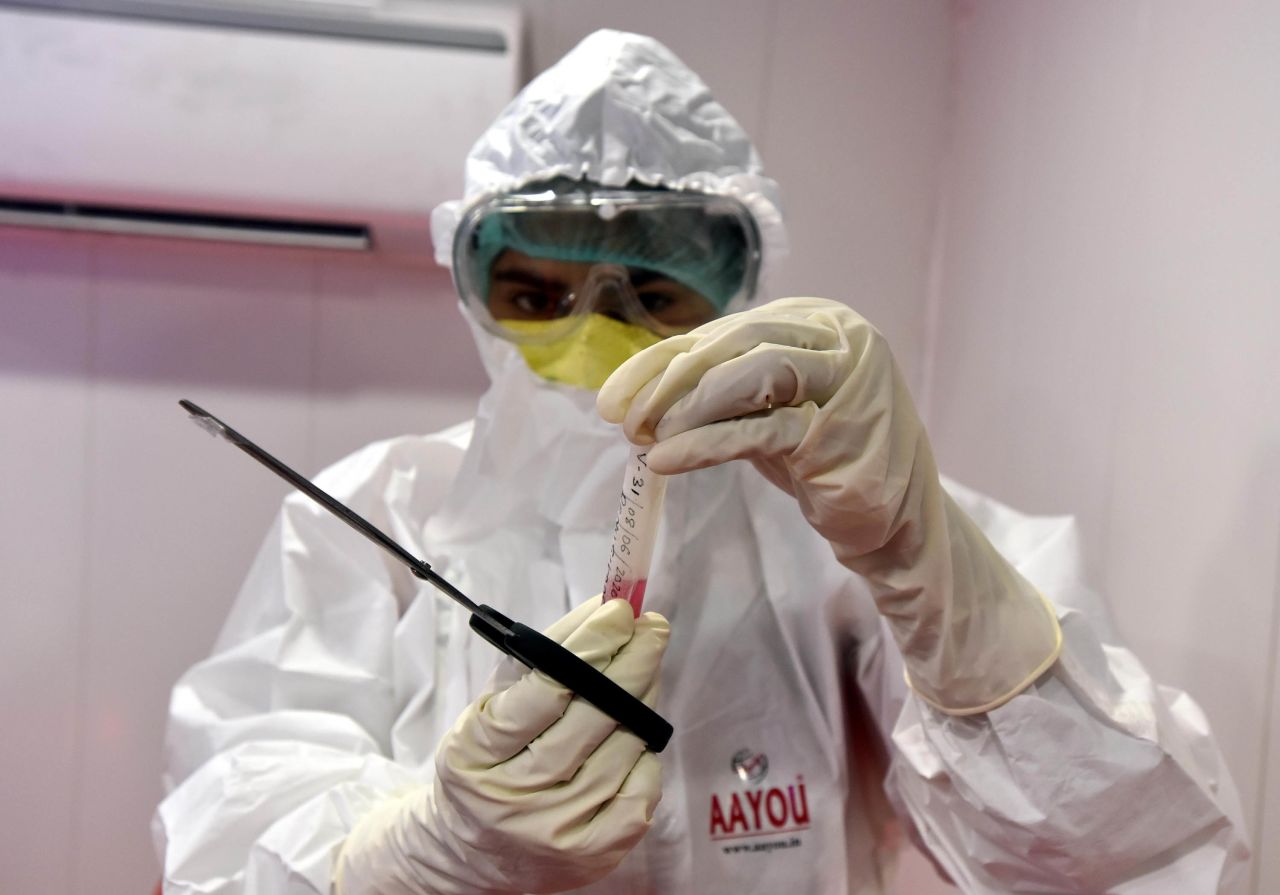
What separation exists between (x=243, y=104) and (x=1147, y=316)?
126cm

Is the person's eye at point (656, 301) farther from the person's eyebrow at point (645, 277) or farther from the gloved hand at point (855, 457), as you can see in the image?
the gloved hand at point (855, 457)

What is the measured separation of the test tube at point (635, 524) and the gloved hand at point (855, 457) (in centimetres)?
5

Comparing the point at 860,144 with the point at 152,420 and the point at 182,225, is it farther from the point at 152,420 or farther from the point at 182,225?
the point at 152,420

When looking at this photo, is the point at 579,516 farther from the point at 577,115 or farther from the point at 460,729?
the point at 577,115

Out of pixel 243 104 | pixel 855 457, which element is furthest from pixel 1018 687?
pixel 243 104

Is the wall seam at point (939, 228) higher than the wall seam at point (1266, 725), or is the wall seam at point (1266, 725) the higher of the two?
the wall seam at point (939, 228)

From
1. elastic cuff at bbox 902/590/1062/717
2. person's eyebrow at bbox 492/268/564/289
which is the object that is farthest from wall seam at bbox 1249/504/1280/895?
person's eyebrow at bbox 492/268/564/289

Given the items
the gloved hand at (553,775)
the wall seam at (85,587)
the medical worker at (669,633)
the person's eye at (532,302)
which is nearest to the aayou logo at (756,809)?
the medical worker at (669,633)

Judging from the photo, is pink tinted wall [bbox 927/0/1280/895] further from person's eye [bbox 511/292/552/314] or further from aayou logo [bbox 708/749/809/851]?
person's eye [bbox 511/292/552/314]

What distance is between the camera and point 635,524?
875 millimetres

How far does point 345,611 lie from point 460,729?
0.43m

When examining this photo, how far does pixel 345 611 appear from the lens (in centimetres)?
128

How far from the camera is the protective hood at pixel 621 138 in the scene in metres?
1.22

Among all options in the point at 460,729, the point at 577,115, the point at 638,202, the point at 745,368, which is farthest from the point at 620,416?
the point at 577,115
